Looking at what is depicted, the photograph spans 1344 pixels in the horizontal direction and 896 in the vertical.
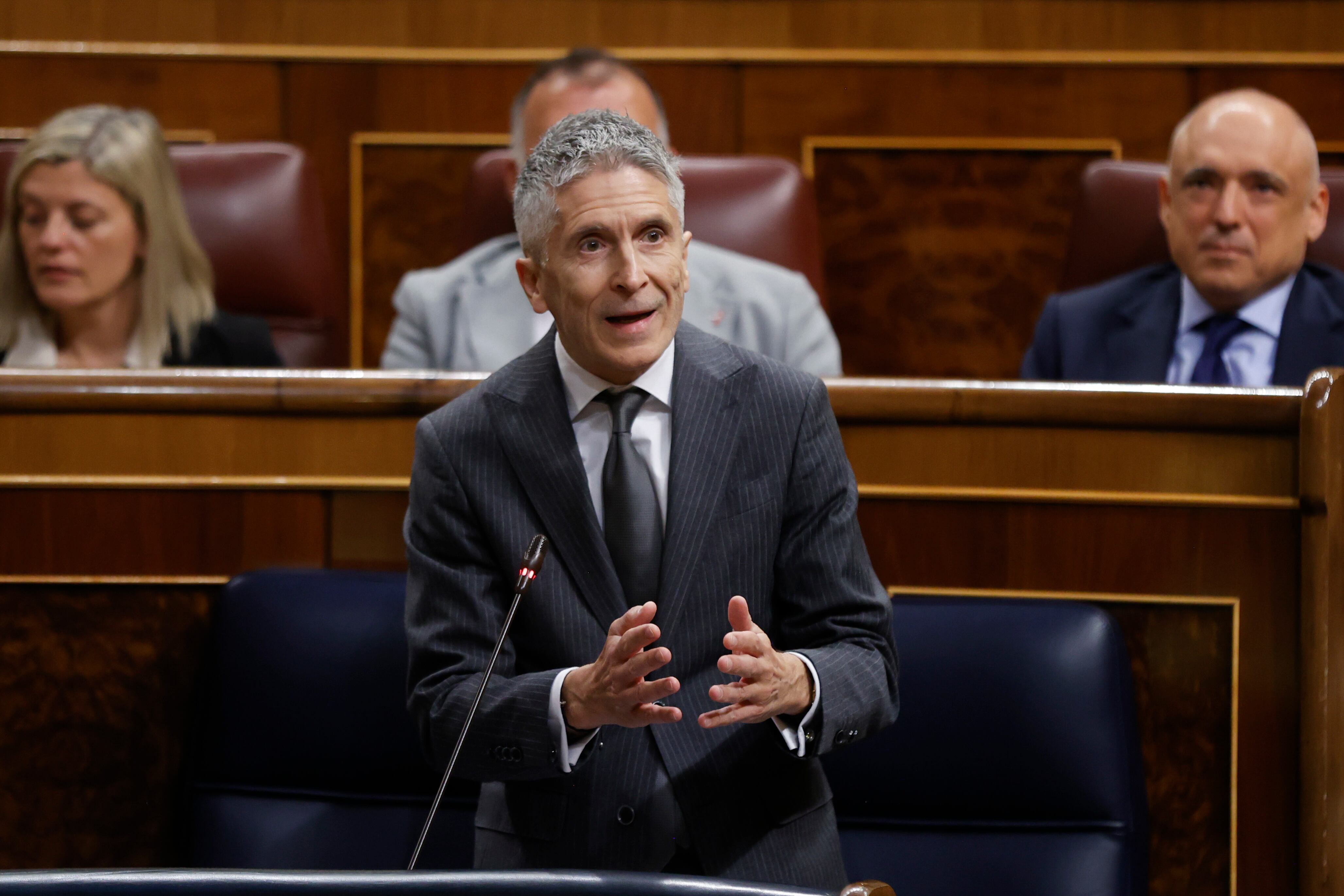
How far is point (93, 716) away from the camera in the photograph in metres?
0.93

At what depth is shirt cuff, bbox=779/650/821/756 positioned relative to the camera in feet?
2.26

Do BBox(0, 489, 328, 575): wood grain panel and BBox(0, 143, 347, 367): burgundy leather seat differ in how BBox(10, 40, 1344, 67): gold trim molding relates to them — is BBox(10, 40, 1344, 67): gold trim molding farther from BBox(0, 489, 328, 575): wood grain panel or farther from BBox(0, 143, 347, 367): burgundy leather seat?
BBox(0, 489, 328, 575): wood grain panel

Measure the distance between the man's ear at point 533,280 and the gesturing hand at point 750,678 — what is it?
0.66 ft

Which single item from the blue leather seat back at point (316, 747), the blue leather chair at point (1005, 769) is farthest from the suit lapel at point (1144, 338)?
the blue leather seat back at point (316, 747)

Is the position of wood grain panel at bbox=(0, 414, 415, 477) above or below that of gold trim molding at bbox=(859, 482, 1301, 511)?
above

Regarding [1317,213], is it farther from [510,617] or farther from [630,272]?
[510,617]

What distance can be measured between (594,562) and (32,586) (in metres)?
0.43

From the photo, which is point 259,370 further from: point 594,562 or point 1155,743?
point 1155,743

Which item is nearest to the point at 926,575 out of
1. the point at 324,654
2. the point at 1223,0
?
the point at 324,654

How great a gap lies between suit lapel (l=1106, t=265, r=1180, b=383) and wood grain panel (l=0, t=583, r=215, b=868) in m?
0.80

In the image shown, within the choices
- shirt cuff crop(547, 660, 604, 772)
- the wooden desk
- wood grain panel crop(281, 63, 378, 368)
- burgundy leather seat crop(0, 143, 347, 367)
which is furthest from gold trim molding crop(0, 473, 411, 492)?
wood grain panel crop(281, 63, 378, 368)

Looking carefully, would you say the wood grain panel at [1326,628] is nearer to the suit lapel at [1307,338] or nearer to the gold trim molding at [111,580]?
the suit lapel at [1307,338]

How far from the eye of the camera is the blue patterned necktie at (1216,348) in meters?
1.26

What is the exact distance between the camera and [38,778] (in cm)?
93
